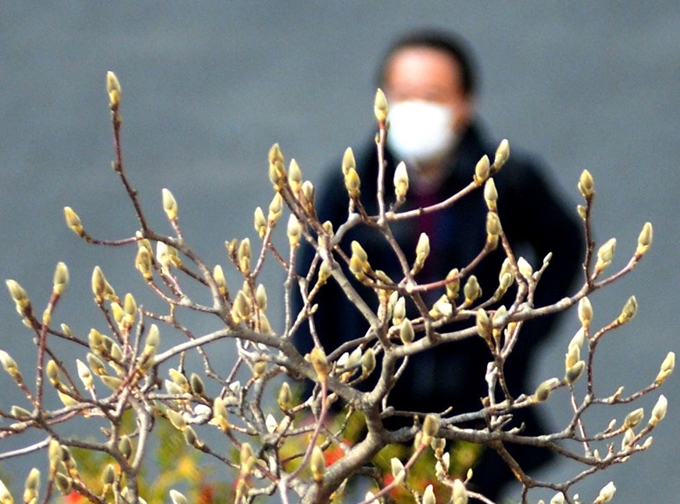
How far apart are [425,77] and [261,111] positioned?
2.55 meters

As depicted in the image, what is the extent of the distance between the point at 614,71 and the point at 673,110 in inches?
10.7

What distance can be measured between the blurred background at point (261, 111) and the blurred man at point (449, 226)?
1791 mm

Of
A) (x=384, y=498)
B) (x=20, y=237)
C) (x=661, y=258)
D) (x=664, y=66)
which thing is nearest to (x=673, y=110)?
(x=664, y=66)

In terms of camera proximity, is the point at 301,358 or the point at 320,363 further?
the point at 301,358

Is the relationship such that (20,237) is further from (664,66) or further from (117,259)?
(664,66)

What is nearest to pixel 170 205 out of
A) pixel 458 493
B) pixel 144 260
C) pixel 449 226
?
pixel 144 260

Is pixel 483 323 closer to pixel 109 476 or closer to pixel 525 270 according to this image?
Result: pixel 525 270

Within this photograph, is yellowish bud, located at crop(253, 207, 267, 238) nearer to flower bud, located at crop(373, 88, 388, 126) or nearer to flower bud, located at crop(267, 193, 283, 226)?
flower bud, located at crop(267, 193, 283, 226)

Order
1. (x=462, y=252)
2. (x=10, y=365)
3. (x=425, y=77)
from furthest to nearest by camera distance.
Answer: (x=425, y=77)
(x=462, y=252)
(x=10, y=365)

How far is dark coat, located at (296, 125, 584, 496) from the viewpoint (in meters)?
2.69

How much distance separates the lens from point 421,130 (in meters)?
2.77

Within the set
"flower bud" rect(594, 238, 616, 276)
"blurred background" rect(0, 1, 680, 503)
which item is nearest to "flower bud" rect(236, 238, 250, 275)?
"flower bud" rect(594, 238, 616, 276)

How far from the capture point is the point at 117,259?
4.80 metres

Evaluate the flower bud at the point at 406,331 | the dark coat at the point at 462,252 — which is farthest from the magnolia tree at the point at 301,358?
the dark coat at the point at 462,252
